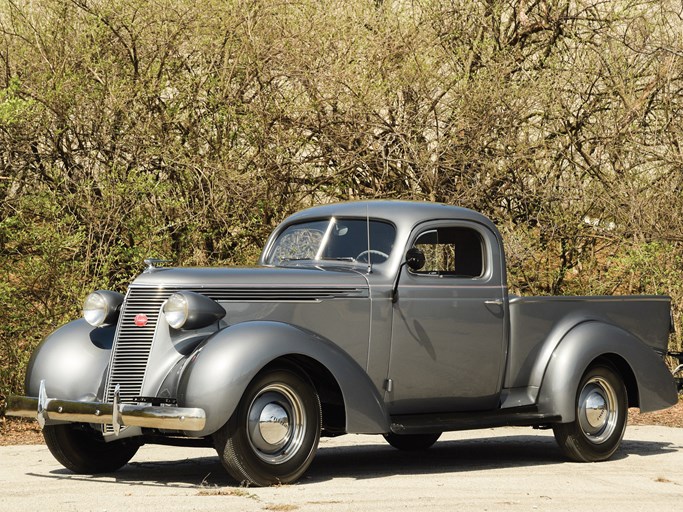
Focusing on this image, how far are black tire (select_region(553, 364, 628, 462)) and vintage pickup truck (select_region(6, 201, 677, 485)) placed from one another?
0.05 feet

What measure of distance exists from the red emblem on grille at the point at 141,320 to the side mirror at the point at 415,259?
191 cm

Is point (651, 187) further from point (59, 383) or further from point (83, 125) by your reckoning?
point (59, 383)

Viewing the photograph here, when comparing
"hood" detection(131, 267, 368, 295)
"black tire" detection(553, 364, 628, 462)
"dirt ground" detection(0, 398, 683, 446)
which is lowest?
"dirt ground" detection(0, 398, 683, 446)

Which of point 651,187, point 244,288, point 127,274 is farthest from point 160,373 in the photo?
point 651,187

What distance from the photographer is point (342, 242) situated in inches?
329

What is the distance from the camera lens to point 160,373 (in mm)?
7047

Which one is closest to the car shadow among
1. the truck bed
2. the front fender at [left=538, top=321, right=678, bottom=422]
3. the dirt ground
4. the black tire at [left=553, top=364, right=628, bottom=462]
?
the black tire at [left=553, top=364, right=628, bottom=462]

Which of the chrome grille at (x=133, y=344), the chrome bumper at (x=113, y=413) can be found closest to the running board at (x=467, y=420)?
the chrome bumper at (x=113, y=413)

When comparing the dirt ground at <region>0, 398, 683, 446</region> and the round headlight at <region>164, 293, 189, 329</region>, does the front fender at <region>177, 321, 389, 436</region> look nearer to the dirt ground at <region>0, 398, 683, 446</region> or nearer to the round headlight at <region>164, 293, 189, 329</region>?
the round headlight at <region>164, 293, 189, 329</region>

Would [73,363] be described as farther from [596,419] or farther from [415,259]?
[596,419]

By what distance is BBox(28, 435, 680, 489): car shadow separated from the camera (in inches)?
301

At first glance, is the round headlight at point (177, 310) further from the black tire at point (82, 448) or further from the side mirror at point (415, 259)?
the side mirror at point (415, 259)

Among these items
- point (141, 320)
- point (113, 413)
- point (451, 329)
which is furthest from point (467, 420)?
point (113, 413)

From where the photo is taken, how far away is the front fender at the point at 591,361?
8516mm
